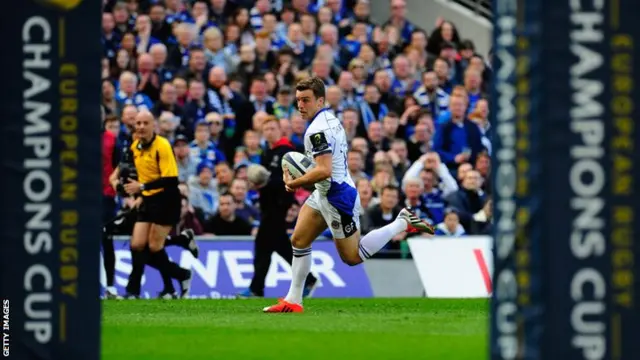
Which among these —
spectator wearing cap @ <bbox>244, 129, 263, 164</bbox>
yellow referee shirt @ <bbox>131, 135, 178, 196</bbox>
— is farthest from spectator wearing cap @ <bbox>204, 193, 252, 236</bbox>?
yellow referee shirt @ <bbox>131, 135, 178, 196</bbox>

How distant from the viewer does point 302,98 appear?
53.1ft

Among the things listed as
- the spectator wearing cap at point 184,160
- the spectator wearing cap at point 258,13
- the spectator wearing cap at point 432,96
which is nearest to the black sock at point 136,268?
the spectator wearing cap at point 184,160

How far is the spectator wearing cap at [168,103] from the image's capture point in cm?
2417

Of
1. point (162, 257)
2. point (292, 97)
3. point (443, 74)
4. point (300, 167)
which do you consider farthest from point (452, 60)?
point (300, 167)

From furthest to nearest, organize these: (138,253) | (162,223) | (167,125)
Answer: (167,125) < (138,253) < (162,223)

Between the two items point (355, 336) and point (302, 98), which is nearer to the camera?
point (355, 336)

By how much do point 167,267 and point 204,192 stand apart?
298 cm

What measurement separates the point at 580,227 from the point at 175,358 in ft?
12.1

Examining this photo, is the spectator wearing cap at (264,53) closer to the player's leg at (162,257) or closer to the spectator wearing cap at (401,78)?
the spectator wearing cap at (401,78)

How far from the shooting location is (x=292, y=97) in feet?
82.9

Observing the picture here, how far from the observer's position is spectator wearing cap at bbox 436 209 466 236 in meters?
23.5

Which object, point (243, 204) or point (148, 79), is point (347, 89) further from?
point (243, 204)

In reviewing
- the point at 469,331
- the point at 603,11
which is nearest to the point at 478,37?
the point at 469,331

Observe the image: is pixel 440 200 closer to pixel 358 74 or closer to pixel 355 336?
pixel 358 74
